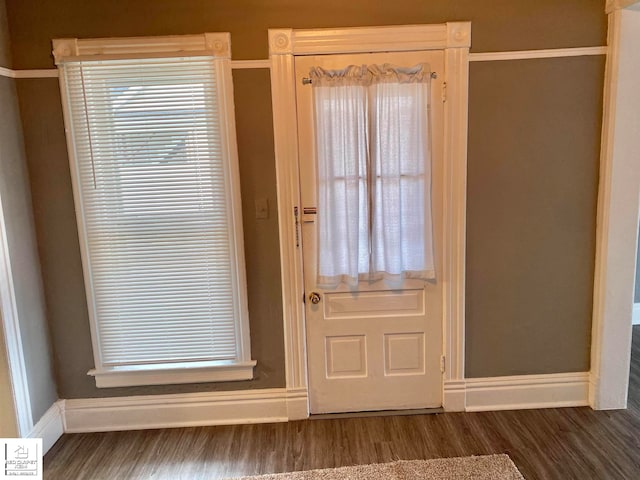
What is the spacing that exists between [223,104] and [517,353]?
7.24 ft

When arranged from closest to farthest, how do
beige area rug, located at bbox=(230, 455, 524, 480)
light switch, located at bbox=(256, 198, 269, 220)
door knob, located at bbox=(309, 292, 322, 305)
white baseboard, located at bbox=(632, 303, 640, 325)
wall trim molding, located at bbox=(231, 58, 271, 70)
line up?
beige area rug, located at bbox=(230, 455, 524, 480) < wall trim molding, located at bbox=(231, 58, 271, 70) < light switch, located at bbox=(256, 198, 269, 220) < door knob, located at bbox=(309, 292, 322, 305) < white baseboard, located at bbox=(632, 303, 640, 325)

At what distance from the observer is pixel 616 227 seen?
237 centimetres

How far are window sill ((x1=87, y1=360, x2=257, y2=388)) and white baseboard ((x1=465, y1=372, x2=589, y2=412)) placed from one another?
4.46 feet

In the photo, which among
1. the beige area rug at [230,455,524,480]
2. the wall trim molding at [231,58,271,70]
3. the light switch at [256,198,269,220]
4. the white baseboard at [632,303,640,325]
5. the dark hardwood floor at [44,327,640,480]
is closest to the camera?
the beige area rug at [230,455,524,480]

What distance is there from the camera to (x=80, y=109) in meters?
2.26

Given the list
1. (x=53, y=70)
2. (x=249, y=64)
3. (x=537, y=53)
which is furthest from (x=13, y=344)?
(x=537, y=53)

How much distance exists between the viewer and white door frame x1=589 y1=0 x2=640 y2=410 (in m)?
2.24

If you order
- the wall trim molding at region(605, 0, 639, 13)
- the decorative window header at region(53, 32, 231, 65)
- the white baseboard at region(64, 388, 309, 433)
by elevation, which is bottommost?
the white baseboard at region(64, 388, 309, 433)

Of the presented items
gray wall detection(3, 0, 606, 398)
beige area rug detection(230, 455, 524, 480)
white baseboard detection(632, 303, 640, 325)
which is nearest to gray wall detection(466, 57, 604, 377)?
gray wall detection(3, 0, 606, 398)

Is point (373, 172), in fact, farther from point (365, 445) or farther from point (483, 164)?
point (365, 445)

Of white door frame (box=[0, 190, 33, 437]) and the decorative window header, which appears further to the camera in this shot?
the decorative window header

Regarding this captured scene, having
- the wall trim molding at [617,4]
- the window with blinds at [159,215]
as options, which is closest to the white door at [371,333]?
the window with blinds at [159,215]

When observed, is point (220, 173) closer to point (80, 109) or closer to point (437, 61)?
point (80, 109)

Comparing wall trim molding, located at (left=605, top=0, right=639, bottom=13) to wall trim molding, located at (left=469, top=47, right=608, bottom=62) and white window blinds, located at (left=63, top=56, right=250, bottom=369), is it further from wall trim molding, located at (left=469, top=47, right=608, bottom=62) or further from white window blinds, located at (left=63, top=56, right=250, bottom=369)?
white window blinds, located at (left=63, top=56, right=250, bottom=369)
